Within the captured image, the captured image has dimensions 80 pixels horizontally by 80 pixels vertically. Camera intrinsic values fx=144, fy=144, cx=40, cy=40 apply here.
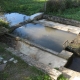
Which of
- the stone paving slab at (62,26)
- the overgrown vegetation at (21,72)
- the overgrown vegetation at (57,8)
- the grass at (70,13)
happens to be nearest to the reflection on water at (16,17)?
the overgrown vegetation at (57,8)

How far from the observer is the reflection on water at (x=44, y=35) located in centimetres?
955

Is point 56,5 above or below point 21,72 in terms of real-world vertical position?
above

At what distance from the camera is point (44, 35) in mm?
10812

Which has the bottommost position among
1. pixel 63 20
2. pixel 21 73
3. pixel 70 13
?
pixel 21 73

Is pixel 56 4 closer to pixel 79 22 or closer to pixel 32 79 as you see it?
pixel 79 22

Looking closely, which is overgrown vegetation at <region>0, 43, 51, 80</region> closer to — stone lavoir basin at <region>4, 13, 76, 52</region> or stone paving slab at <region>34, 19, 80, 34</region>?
stone lavoir basin at <region>4, 13, 76, 52</region>

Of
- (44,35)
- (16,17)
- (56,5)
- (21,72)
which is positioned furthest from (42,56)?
(56,5)

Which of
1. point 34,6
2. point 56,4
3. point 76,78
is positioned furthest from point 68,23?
point 76,78

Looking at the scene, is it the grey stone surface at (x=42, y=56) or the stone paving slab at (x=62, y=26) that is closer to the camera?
the grey stone surface at (x=42, y=56)

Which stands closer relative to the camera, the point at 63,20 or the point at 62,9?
the point at 63,20

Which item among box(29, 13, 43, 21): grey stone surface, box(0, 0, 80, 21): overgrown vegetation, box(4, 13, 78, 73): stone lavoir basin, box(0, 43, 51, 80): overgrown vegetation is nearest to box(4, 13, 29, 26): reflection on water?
box(4, 13, 78, 73): stone lavoir basin

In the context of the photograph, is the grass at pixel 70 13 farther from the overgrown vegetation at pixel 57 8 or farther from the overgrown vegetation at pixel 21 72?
the overgrown vegetation at pixel 21 72

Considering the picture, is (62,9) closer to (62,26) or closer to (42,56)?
(62,26)

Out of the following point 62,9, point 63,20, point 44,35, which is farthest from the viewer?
point 62,9
